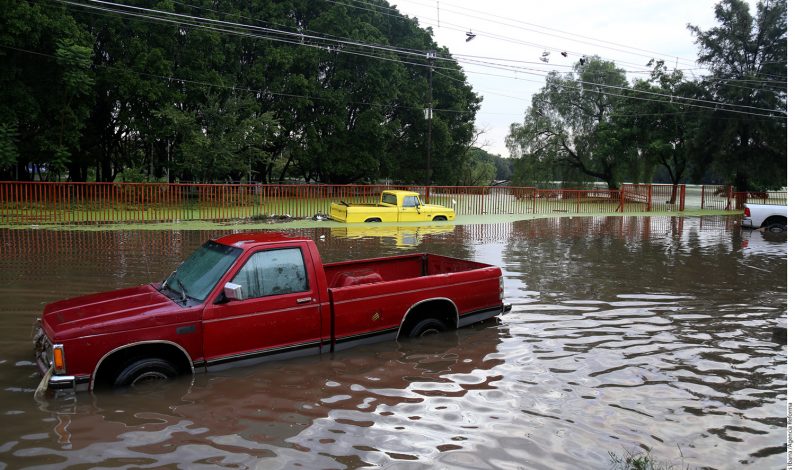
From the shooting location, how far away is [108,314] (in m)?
5.90

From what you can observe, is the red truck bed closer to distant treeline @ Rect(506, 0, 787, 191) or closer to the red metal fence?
the red metal fence

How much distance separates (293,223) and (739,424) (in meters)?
21.4

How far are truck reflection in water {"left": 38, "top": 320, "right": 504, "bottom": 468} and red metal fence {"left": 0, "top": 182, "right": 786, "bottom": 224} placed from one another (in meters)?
19.7

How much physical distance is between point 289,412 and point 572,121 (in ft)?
161

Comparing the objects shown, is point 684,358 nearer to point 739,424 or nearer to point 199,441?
point 739,424

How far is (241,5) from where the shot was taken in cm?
3862

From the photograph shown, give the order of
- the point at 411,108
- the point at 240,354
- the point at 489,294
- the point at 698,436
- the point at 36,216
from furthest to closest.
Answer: the point at 411,108 → the point at 36,216 → the point at 489,294 → the point at 240,354 → the point at 698,436

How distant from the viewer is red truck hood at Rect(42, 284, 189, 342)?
5656mm

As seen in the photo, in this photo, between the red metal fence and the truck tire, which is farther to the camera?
the truck tire

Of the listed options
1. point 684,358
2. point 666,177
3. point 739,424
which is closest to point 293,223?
point 684,358

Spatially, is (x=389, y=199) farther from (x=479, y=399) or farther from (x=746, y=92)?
(x=746, y=92)

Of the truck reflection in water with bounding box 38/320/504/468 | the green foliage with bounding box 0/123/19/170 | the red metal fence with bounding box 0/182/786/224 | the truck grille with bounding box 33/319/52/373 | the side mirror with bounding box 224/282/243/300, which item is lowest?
the truck reflection in water with bounding box 38/320/504/468

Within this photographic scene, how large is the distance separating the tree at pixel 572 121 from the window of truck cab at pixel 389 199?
89.6 feet

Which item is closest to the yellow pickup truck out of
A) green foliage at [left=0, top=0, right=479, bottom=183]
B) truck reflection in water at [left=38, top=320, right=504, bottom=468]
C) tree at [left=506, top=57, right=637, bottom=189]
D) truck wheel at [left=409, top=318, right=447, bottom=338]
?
green foliage at [left=0, top=0, right=479, bottom=183]
